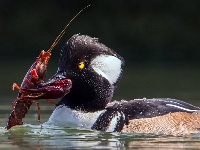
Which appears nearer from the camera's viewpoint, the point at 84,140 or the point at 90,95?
the point at 84,140

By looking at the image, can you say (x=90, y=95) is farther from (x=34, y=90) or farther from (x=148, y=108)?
(x=34, y=90)

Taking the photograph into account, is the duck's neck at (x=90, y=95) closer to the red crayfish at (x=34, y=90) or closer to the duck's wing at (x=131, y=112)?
the duck's wing at (x=131, y=112)

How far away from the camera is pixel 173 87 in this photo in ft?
76.0

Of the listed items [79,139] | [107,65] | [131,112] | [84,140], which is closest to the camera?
[84,140]

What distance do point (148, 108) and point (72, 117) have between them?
900 mm

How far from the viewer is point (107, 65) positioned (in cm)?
1580

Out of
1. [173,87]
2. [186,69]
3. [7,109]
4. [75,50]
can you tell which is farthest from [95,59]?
[186,69]

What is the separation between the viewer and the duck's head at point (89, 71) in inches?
621

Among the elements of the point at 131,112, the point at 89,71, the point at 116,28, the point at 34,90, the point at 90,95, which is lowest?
the point at 131,112

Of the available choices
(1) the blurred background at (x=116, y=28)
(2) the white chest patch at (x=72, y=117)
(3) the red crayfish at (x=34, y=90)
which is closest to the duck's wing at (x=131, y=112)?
(2) the white chest patch at (x=72, y=117)

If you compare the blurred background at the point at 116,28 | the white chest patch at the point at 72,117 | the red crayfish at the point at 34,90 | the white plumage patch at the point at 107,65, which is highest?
the blurred background at the point at 116,28

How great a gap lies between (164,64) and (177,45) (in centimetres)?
283

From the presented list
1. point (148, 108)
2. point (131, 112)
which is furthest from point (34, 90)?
point (148, 108)

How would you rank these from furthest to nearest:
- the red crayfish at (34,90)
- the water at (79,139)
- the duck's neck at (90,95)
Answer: the duck's neck at (90,95), the red crayfish at (34,90), the water at (79,139)
